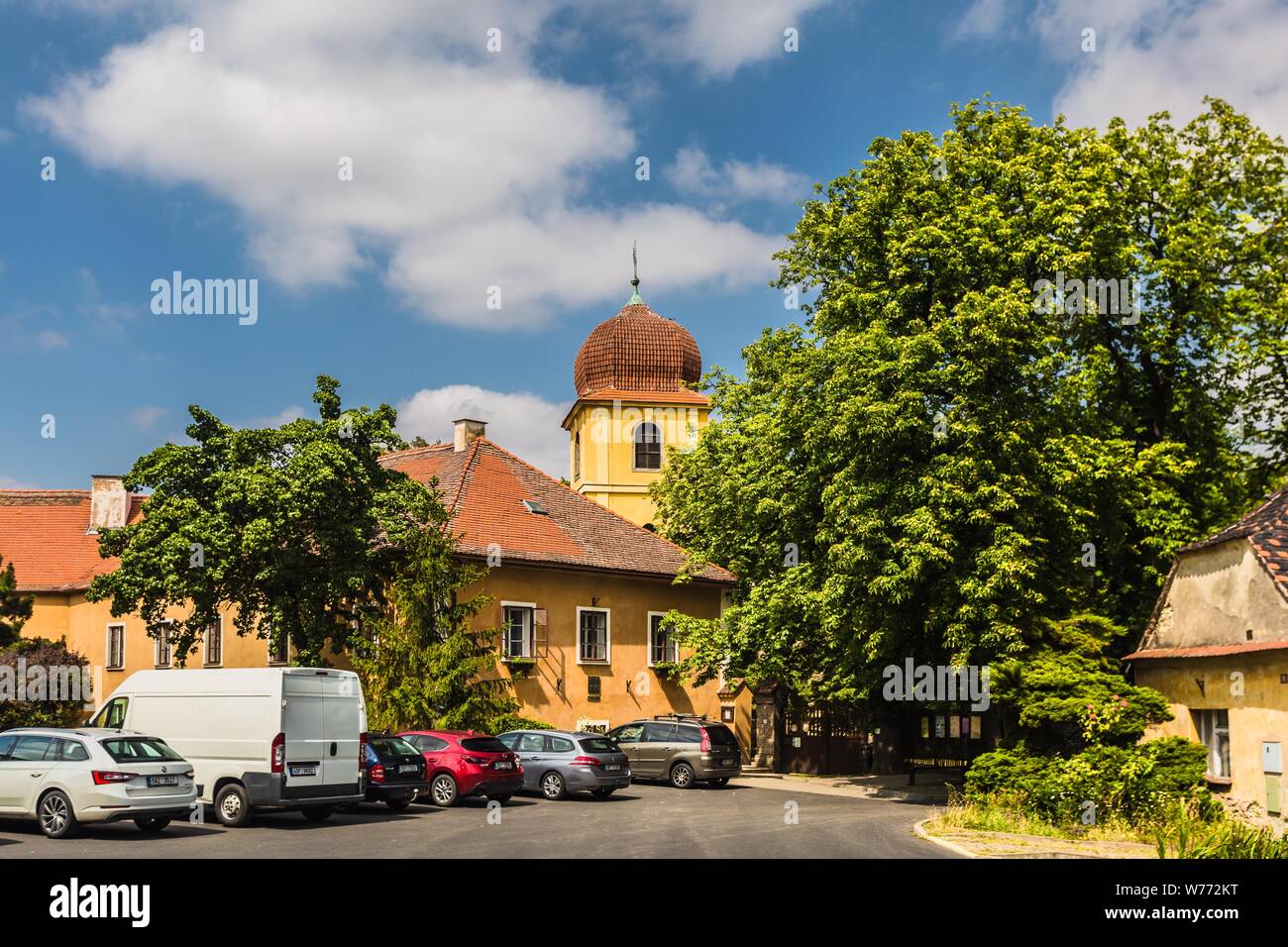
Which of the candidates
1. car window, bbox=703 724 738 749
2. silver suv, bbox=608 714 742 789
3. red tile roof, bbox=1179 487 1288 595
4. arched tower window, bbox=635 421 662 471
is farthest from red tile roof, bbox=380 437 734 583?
red tile roof, bbox=1179 487 1288 595

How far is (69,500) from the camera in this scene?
49125mm

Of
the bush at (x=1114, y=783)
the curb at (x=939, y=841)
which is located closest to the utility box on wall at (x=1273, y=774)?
the bush at (x=1114, y=783)

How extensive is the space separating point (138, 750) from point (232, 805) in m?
2.46

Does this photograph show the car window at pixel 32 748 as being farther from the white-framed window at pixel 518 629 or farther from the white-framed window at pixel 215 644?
the white-framed window at pixel 215 644

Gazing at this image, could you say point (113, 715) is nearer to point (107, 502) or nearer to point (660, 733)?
point (660, 733)

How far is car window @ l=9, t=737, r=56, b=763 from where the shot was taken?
57.2 ft

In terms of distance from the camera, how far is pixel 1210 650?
785 inches

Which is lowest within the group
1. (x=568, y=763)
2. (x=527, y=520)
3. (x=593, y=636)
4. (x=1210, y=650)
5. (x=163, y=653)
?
(x=568, y=763)

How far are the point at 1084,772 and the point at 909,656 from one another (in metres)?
8.76

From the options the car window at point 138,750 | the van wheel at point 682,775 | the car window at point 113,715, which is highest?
the car window at point 113,715

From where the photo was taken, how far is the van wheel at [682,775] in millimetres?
29658

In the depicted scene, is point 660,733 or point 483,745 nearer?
point 483,745

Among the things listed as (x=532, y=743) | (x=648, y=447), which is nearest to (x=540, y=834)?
(x=532, y=743)

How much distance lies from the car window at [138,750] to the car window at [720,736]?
14561 mm
